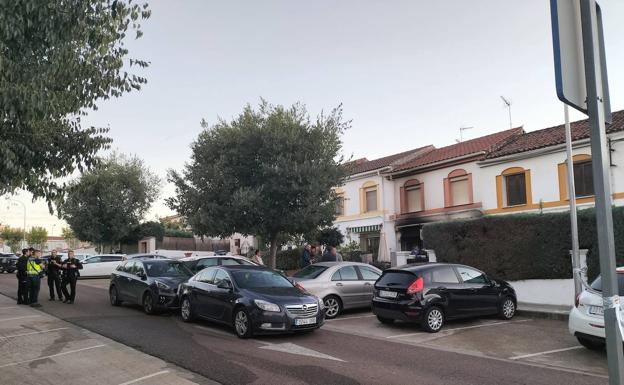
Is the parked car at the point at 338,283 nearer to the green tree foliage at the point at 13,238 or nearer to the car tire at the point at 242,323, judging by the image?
the car tire at the point at 242,323

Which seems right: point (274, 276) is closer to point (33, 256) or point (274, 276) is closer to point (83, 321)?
point (83, 321)

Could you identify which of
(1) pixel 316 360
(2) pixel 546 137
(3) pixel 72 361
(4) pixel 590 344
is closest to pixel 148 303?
(3) pixel 72 361

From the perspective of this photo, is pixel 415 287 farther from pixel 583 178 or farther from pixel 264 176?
pixel 583 178

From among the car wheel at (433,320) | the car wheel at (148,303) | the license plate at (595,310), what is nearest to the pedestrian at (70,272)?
the car wheel at (148,303)

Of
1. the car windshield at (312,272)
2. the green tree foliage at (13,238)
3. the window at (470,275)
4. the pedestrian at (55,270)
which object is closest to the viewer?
the window at (470,275)

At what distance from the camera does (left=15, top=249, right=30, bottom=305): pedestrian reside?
16453 millimetres

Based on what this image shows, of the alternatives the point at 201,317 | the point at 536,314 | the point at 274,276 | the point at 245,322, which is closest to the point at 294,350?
the point at 245,322

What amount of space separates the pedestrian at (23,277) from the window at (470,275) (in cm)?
1347

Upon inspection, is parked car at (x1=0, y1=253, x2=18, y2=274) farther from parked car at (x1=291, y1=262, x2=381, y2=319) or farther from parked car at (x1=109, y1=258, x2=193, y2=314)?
parked car at (x1=291, y1=262, x2=381, y2=319)

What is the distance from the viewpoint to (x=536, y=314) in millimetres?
13484

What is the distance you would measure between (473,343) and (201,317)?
6186 mm

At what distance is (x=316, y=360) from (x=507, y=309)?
6.67 metres

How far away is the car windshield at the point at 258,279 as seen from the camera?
1132 centimetres

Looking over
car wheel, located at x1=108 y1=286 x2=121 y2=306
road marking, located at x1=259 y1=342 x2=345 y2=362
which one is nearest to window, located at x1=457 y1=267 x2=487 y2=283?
road marking, located at x1=259 y1=342 x2=345 y2=362
